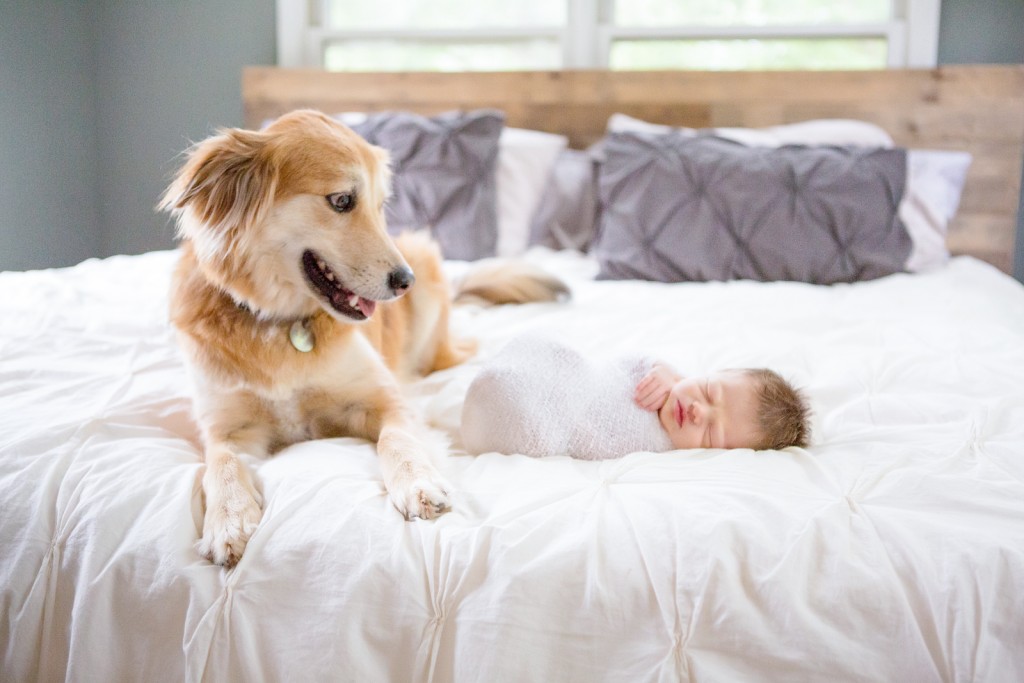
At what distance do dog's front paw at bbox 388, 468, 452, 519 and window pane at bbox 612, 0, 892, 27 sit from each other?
2812 millimetres

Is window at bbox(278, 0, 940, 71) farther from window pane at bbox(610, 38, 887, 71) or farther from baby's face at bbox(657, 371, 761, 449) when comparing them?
baby's face at bbox(657, 371, 761, 449)

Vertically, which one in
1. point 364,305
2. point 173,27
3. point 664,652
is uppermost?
point 173,27

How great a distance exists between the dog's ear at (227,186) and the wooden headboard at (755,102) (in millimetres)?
2064

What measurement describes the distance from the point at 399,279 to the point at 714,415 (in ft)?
1.76

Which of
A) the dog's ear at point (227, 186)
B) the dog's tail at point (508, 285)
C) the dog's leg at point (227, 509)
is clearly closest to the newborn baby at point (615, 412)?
the dog's leg at point (227, 509)

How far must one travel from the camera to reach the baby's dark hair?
1.15 metres

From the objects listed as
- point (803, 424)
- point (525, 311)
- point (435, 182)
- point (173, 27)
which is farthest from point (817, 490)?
point (173, 27)

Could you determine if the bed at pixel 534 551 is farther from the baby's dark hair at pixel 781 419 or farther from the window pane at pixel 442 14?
the window pane at pixel 442 14

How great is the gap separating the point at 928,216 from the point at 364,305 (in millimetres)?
2071

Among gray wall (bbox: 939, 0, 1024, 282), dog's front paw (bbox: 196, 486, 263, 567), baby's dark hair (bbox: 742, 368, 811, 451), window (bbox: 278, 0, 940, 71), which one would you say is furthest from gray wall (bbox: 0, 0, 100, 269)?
gray wall (bbox: 939, 0, 1024, 282)

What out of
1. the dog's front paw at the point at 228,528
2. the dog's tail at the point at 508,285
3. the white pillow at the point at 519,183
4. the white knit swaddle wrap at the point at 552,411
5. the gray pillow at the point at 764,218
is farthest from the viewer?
the white pillow at the point at 519,183

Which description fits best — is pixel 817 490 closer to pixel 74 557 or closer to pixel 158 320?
pixel 74 557

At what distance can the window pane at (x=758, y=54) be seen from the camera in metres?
3.15

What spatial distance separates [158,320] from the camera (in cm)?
176
